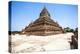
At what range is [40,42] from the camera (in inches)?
78.9

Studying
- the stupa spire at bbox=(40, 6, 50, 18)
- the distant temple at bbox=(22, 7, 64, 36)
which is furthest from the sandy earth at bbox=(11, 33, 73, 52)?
the stupa spire at bbox=(40, 6, 50, 18)

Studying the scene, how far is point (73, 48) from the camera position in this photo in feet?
7.16

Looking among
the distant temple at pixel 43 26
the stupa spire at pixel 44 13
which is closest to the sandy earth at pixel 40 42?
the distant temple at pixel 43 26

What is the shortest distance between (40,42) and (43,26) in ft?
0.68

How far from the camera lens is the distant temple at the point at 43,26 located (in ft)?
6.52

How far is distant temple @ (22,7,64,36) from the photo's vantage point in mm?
1986

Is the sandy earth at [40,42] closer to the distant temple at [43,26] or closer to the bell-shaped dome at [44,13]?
the distant temple at [43,26]

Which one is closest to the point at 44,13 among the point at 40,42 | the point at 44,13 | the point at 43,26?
the point at 44,13

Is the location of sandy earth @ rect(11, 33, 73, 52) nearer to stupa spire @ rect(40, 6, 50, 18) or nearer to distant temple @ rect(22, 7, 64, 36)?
distant temple @ rect(22, 7, 64, 36)

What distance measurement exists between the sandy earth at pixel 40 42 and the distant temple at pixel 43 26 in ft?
0.17

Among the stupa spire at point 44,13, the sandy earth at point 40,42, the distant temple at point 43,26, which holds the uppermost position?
the stupa spire at point 44,13

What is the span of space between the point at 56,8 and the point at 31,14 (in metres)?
0.36

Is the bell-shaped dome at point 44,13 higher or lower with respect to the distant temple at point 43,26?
higher

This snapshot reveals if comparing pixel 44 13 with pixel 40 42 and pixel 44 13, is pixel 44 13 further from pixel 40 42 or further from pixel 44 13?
pixel 40 42
